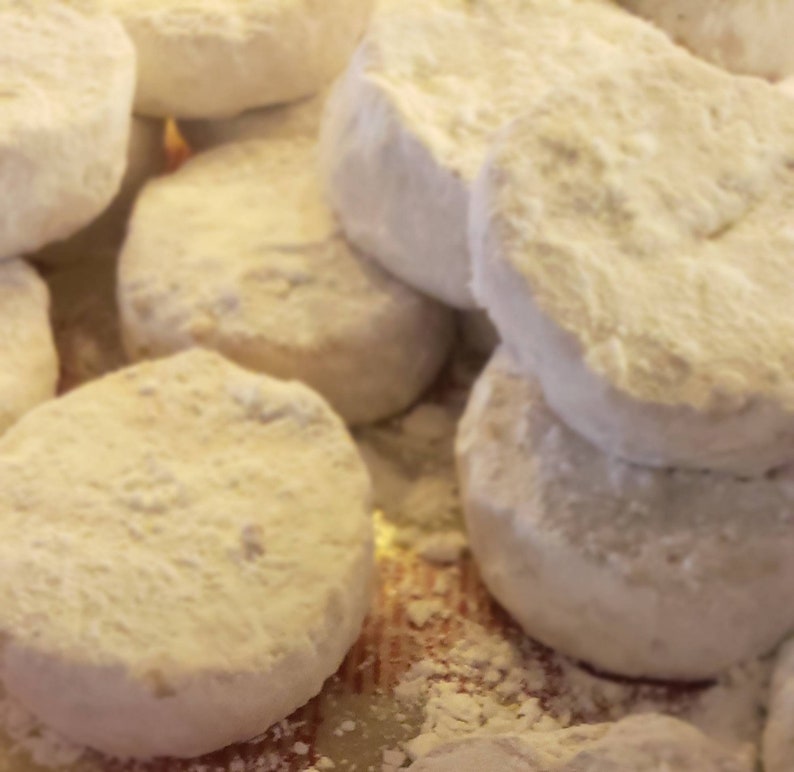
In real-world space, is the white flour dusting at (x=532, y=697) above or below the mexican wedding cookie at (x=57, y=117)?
below

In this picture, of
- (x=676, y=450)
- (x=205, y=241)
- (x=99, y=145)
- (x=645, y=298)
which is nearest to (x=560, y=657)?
(x=676, y=450)

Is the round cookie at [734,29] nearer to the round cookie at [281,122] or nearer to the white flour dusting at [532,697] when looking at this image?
the round cookie at [281,122]

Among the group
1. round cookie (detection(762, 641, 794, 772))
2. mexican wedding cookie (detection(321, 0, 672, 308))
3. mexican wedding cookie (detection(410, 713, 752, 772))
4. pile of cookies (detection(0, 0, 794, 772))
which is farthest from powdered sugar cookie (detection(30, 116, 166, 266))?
round cookie (detection(762, 641, 794, 772))

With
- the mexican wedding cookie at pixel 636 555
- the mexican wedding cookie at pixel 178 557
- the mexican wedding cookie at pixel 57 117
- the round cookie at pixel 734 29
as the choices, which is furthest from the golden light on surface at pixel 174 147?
the mexican wedding cookie at pixel 636 555

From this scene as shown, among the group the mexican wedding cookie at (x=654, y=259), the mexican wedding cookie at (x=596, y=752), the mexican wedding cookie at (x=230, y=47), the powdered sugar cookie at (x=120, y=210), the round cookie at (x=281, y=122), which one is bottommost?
the powdered sugar cookie at (x=120, y=210)

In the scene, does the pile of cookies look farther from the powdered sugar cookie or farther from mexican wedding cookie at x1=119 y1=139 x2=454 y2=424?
the powdered sugar cookie

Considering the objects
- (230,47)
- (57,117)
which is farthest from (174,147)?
(57,117)
